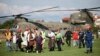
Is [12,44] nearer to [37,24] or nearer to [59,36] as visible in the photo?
[59,36]

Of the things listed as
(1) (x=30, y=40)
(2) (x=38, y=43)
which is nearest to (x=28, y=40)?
(1) (x=30, y=40)

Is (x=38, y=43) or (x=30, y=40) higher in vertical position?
(x=30, y=40)

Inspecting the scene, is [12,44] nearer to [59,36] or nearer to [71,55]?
[59,36]

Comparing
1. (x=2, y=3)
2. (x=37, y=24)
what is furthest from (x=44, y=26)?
(x=2, y=3)

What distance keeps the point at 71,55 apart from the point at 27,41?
2607 millimetres

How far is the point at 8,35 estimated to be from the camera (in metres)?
15.2

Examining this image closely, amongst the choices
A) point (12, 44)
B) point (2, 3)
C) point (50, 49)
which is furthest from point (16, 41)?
point (2, 3)

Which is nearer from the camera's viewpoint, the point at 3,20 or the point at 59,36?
the point at 3,20

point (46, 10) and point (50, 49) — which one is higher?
point (46, 10)

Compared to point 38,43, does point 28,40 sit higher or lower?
higher

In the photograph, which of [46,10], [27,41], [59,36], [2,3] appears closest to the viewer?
[2,3]

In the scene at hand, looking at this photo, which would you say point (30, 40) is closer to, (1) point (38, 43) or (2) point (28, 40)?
(2) point (28, 40)

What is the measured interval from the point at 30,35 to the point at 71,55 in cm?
263

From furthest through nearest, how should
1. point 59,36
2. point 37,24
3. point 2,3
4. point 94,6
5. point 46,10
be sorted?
point 37,24, point 59,36, point 46,10, point 94,6, point 2,3
